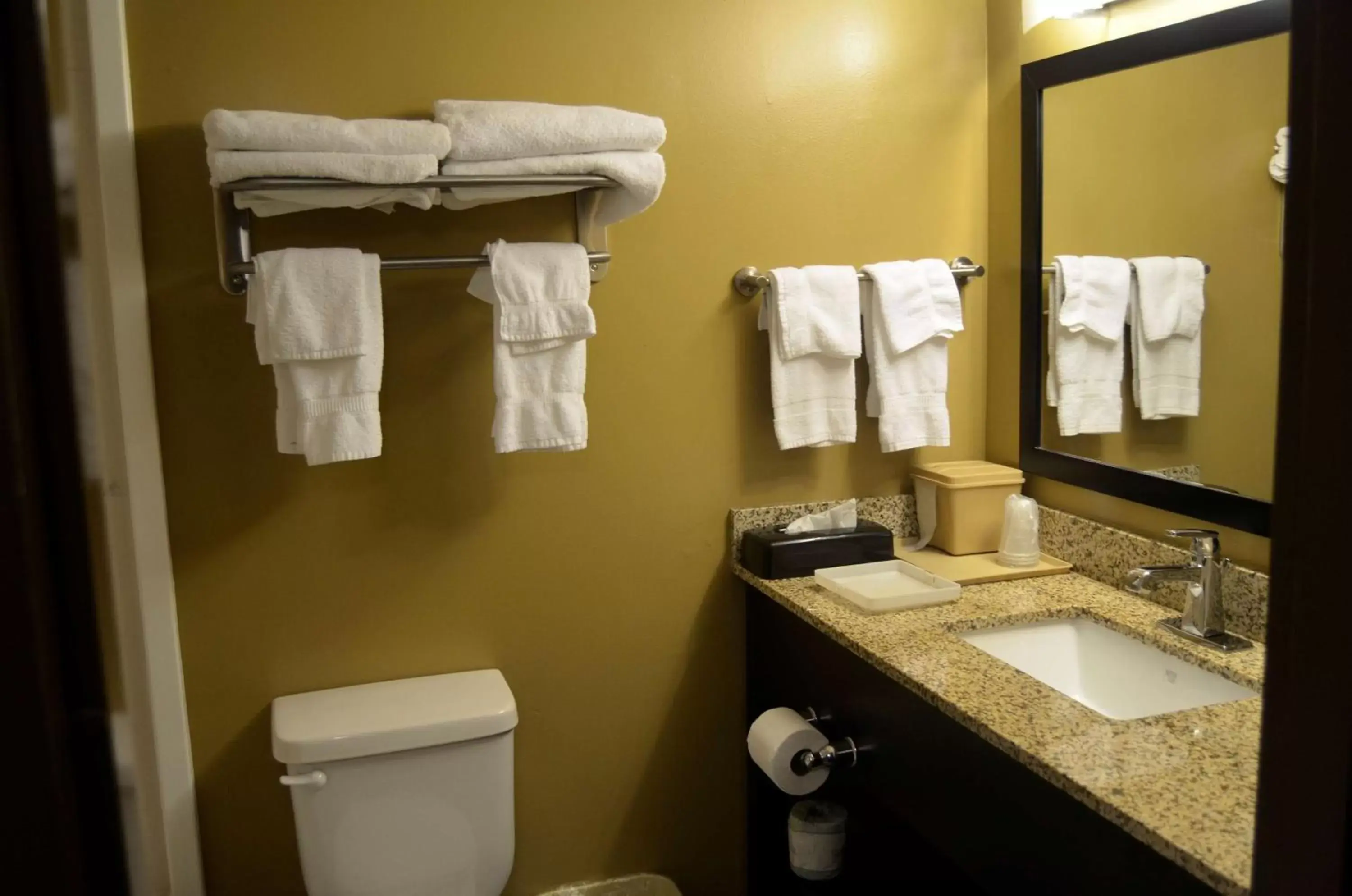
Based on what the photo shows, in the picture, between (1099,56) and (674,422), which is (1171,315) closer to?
(1099,56)

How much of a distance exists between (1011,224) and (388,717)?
1.54 meters

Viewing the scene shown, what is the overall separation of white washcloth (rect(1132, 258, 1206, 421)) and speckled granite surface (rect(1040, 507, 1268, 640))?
0.23 metres

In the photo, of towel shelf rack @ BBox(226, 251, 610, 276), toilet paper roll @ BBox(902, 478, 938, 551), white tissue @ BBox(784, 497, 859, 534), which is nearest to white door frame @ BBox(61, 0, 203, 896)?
towel shelf rack @ BBox(226, 251, 610, 276)

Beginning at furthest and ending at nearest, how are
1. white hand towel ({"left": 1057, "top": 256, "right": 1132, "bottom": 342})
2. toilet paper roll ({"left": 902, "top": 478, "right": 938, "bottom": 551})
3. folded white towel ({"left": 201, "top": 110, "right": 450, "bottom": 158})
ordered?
toilet paper roll ({"left": 902, "top": 478, "right": 938, "bottom": 551}) < white hand towel ({"left": 1057, "top": 256, "right": 1132, "bottom": 342}) < folded white towel ({"left": 201, "top": 110, "right": 450, "bottom": 158})

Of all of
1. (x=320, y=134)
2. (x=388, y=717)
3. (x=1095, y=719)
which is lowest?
(x=388, y=717)

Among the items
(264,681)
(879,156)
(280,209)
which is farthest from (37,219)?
(879,156)

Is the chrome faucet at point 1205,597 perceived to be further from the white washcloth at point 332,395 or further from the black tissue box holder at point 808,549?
the white washcloth at point 332,395

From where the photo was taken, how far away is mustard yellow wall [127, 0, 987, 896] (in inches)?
65.1

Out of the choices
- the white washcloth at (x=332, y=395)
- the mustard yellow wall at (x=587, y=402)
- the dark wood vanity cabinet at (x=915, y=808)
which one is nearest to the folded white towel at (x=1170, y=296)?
the mustard yellow wall at (x=587, y=402)

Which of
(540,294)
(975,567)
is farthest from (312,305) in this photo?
(975,567)

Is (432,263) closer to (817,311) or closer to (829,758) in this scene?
(817,311)

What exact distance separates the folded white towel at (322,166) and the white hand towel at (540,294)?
0.65 ft

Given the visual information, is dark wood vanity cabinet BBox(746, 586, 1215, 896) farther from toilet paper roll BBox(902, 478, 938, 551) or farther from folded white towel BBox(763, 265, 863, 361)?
folded white towel BBox(763, 265, 863, 361)

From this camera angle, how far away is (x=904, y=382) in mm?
1961
